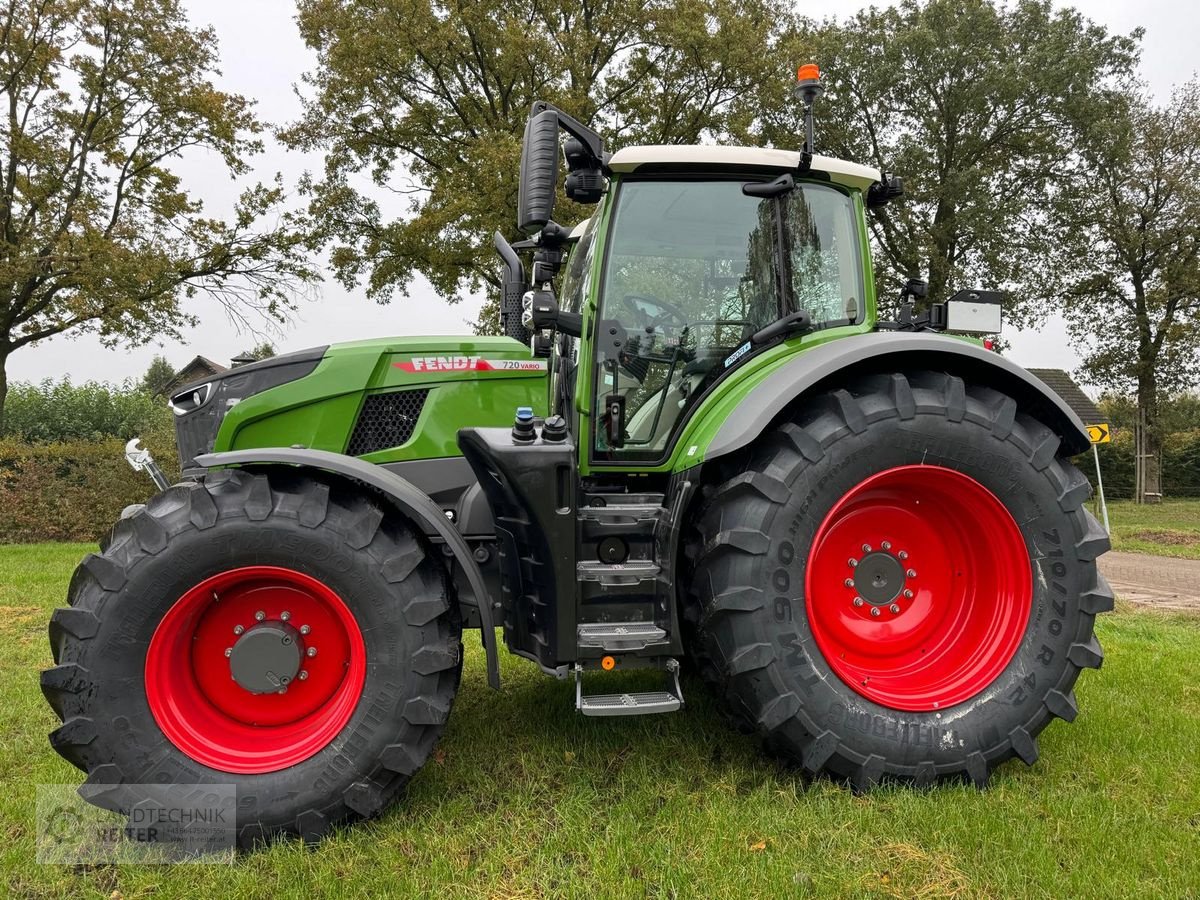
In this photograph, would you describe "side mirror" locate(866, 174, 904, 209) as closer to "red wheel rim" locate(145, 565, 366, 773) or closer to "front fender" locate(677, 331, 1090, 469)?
"front fender" locate(677, 331, 1090, 469)

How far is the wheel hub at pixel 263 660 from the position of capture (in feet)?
8.47

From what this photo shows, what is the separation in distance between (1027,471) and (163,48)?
15.5m

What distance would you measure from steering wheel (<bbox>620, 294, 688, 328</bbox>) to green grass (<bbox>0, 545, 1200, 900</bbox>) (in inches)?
69.3

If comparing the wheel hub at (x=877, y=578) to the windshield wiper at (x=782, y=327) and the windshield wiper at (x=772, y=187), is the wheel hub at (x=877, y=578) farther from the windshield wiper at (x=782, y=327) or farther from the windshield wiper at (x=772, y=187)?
the windshield wiper at (x=772, y=187)

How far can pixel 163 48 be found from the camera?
13133mm

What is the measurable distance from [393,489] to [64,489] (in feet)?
37.6

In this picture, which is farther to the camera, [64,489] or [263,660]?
[64,489]

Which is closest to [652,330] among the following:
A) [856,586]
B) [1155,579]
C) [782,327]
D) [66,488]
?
[782,327]

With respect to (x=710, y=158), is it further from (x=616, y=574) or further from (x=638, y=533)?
(x=616, y=574)

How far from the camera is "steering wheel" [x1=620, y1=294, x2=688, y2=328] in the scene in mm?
3061

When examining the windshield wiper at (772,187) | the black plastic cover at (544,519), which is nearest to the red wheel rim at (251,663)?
the black plastic cover at (544,519)

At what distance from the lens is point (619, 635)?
8.82ft

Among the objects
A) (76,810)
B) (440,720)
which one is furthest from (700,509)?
(76,810)

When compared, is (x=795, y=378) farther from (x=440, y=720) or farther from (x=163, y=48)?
(x=163, y=48)
